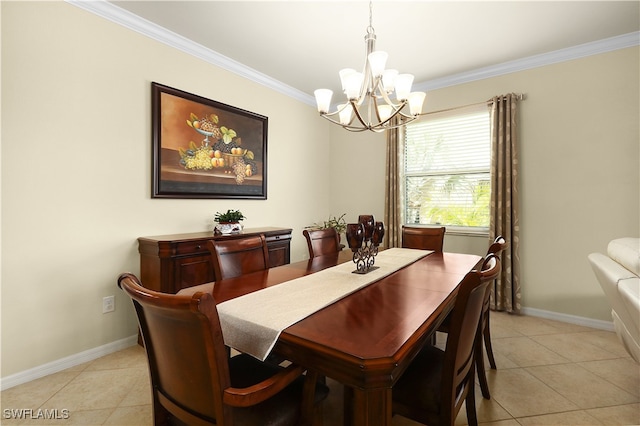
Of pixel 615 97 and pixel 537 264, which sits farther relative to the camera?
pixel 537 264

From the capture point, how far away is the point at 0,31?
6.31ft

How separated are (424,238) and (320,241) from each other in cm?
102

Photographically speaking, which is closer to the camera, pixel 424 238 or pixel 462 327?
pixel 462 327

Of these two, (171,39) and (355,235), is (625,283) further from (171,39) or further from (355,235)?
(171,39)

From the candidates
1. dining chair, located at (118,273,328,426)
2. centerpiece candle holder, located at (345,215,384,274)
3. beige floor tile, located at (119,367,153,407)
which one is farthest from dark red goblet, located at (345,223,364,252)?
beige floor tile, located at (119,367,153,407)

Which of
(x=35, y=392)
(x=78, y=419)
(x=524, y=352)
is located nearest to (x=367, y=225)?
(x=524, y=352)

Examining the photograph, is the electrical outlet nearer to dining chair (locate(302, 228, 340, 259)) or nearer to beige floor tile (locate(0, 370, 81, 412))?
beige floor tile (locate(0, 370, 81, 412))

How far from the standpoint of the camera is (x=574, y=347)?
255cm

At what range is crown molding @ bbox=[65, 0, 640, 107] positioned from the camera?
2393 mm

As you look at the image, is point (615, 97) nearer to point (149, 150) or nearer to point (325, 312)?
point (325, 312)

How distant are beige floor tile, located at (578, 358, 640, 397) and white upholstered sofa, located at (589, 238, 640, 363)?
0.36m

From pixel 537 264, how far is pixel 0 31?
4796 mm

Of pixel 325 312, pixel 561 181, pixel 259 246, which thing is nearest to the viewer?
pixel 325 312

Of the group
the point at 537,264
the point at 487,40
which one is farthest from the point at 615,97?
the point at 537,264
